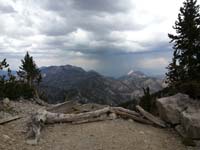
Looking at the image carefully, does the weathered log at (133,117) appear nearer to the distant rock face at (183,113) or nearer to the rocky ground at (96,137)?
the rocky ground at (96,137)

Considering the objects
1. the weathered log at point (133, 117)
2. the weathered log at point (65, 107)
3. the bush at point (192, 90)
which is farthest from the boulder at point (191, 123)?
the weathered log at point (65, 107)

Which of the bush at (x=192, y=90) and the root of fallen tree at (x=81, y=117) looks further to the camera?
the bush at (x=192, y=90)

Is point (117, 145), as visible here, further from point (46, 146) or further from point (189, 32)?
point (189, 32)

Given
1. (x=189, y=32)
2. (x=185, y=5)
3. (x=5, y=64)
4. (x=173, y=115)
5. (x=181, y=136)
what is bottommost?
(x=181, y=136)

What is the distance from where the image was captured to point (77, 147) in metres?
10.5

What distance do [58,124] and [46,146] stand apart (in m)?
2.82

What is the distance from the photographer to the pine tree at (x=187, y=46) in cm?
2853

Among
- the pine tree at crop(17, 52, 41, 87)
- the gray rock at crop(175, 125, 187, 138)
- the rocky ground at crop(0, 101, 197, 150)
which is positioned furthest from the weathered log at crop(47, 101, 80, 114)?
the pine tree at crop(17, 52, 41, 87)

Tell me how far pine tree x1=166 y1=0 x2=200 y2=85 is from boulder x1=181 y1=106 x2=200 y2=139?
15.3 m

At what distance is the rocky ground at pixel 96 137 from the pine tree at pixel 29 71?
3752 cm

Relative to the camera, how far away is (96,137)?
1148 cm

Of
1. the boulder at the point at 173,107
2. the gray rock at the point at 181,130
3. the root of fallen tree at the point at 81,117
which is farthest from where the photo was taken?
the boulder at the point at 173,107

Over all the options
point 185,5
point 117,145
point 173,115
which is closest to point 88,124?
point 117,145

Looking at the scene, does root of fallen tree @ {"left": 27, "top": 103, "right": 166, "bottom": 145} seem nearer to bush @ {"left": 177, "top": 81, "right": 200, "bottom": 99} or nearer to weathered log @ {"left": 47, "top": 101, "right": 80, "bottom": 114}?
weathered log @ {"left": 47, "top": 101, "right": 80, "bottom": 114}
